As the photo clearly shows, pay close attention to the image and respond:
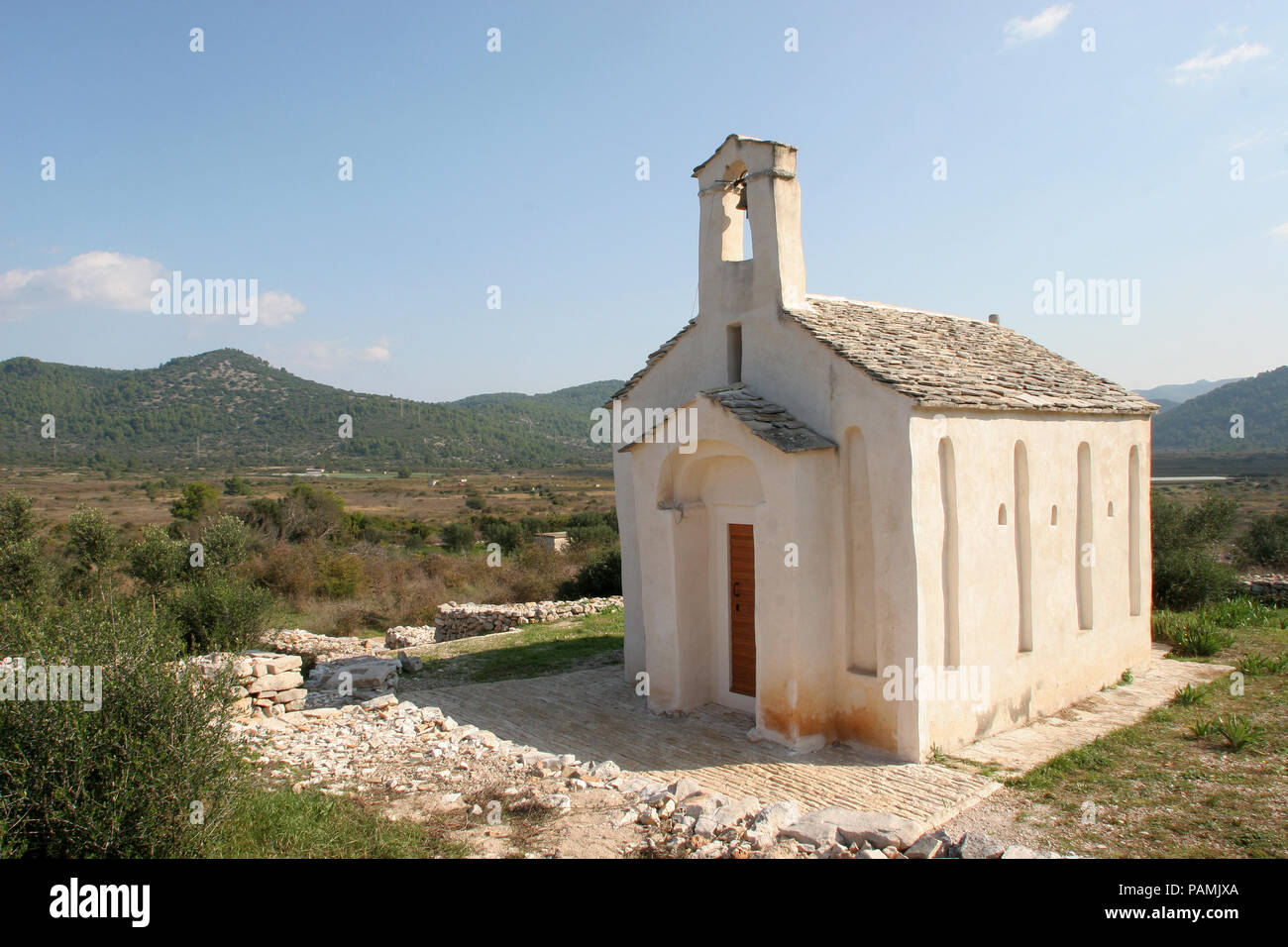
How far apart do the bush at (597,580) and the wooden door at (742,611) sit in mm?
13244

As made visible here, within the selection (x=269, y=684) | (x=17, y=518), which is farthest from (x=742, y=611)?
(x=17, y=518)

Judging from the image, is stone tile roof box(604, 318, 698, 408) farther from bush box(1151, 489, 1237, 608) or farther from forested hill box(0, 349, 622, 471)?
forested hill box(0, 349, 622, 471)

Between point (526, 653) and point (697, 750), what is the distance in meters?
7.07

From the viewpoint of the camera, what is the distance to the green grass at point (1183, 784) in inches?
300

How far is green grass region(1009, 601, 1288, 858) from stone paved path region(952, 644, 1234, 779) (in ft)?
0.85

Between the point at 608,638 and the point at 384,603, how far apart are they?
11127 mm

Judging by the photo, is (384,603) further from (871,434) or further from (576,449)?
(576,449)

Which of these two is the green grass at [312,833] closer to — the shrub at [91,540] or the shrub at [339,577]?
the shrub at [91,540]

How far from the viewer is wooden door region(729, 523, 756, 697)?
38.4ft

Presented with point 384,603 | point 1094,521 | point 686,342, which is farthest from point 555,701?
point 384,603

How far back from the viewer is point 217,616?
A: 15867 mm

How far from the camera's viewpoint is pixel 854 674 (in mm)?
10352

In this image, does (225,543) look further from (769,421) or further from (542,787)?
(769,421)

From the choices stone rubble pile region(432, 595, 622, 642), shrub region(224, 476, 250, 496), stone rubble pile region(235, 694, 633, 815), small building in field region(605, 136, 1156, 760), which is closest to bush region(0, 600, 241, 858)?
stone rubble pile region(235, 694, 633, 815)
